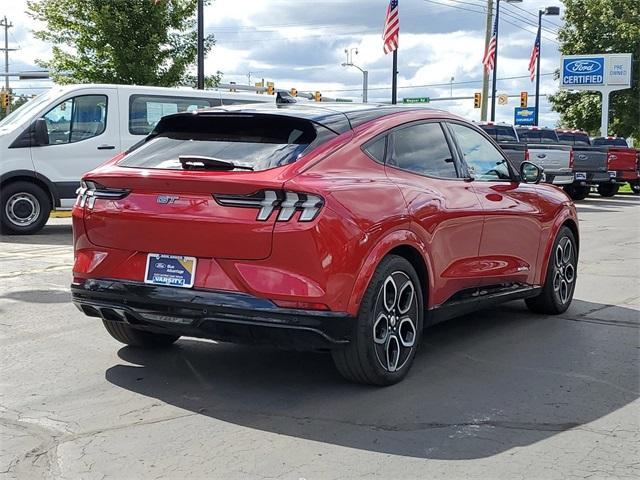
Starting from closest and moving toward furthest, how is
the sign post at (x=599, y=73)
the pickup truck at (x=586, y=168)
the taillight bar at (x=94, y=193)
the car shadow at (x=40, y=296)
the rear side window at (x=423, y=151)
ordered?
the taillight bar at (x=94, y=193) < the rear side window at (x=423, y=151) < the car shadow at (x=40, y=296) < the pickup truck at (x=586, y=168) < the sign post at (x=599, y=73)

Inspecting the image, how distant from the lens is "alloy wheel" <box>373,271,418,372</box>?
16.1 ft

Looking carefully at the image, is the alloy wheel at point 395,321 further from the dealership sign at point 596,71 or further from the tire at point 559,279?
the dealership sign at point 596,71

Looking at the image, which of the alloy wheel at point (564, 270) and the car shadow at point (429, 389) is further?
the alloy wheel at point (564, 270)

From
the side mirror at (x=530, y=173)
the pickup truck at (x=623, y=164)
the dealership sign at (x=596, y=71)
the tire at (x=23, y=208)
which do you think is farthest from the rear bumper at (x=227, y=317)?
the dealership sign at (x=596, y=71)

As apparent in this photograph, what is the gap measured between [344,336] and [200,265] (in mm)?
885

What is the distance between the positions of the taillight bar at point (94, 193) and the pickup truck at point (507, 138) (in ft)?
57.5

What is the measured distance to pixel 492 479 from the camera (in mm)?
3697

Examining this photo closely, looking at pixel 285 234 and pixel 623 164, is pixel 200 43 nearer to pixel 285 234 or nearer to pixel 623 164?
pixel 623 164

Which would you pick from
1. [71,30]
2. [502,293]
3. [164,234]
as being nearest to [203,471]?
[164,234]

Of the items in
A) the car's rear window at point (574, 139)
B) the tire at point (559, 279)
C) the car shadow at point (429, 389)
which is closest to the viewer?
the car shadow at point (429, 389)

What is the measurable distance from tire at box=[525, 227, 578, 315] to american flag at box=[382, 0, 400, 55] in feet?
57.8

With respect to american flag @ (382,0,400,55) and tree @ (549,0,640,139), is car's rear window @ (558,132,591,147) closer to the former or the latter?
american flag @ (382,0,400,55)

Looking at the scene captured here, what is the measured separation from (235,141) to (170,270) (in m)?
0.88

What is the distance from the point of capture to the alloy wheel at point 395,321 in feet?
16.1
